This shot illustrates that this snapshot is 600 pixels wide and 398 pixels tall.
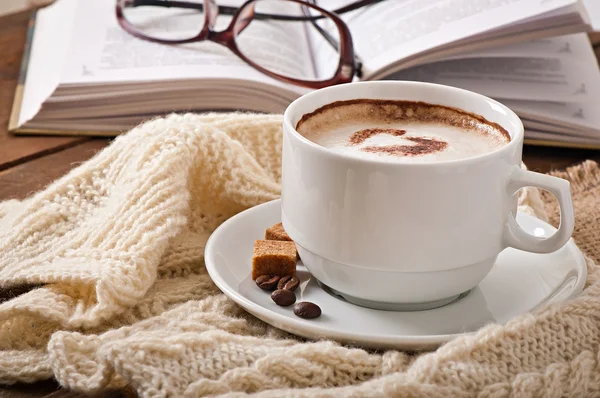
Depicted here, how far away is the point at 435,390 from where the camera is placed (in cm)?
57

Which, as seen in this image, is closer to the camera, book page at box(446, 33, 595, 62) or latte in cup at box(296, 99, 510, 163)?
latte in cup at box(296, 99, 510, 163)

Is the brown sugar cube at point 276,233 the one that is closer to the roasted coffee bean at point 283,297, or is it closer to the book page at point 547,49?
the roasted coffee bean at point 283,297

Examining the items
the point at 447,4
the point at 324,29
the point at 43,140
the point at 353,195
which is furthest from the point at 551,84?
the point at 43,140

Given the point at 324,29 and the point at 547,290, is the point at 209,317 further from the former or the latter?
the point at 324,29

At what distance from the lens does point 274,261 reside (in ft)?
2.51

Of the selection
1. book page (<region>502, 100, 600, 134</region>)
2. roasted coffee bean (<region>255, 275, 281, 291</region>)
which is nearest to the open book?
book page (<region>502, 100, 600, 134</region>)

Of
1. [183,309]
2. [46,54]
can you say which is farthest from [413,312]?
[46,54]

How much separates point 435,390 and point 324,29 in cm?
105

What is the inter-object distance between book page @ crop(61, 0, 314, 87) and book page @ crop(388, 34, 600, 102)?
0.24m

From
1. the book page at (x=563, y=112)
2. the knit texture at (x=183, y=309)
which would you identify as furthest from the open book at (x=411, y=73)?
the knit texture at (x=183, y=309)

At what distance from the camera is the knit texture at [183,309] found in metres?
0.59

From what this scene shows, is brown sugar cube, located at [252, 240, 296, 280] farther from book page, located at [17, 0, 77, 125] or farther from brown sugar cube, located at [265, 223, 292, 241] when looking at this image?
book page, located at [17, 0, 77, 125]

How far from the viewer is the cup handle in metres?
0.68

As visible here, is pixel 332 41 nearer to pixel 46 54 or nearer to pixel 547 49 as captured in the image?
pixel 547 49
